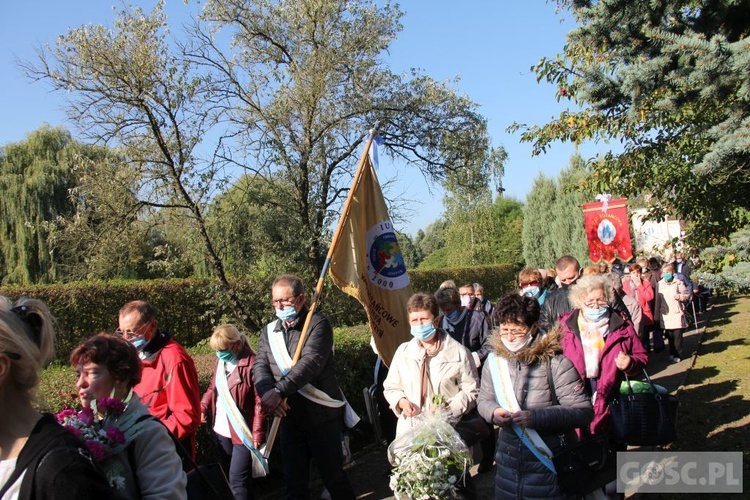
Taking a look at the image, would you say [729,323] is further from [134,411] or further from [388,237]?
[134,411]

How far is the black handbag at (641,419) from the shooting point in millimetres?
4723

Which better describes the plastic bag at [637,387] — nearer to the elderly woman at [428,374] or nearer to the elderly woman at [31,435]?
the elderly woman at [428,374]

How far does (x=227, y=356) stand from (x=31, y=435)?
10.8 feet

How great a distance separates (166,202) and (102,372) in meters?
7.87

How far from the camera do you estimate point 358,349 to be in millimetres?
7980

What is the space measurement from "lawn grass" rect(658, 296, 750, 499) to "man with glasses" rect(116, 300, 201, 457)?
4.06 m

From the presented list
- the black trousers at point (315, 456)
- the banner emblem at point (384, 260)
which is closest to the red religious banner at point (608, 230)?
the banner emblem at point (384, 260)

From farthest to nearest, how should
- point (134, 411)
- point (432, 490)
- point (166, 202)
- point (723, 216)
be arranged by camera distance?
point (166, 202), point (723, 216), point (432, 490), point (134, 411)

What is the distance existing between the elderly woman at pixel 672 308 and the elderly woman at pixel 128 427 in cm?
1202

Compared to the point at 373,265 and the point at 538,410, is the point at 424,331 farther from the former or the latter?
the point at 373,265

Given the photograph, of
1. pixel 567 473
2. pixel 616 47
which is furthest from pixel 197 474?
Result: pixel 616 47

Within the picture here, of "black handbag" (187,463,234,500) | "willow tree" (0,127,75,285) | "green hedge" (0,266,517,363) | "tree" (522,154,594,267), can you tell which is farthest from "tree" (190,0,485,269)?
"tree" (522,154,594,267)

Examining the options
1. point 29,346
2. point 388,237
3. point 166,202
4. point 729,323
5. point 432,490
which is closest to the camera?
point 29,346
